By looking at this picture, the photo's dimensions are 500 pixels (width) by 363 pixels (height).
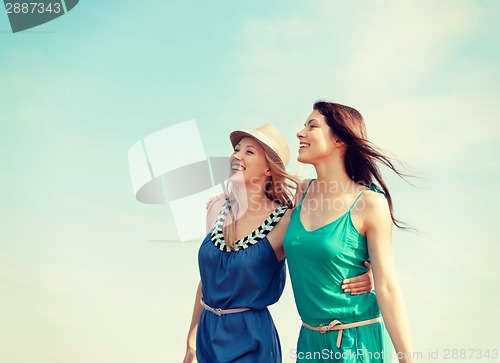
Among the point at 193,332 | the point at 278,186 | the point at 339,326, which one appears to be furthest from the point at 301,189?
the point at 193,332

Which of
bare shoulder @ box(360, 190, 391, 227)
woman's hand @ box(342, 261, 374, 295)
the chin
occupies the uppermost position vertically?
the chin

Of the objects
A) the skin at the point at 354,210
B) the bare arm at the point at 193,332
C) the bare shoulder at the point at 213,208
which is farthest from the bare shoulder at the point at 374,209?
the bare arm at the point at 193,332

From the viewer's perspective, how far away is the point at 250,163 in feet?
12.6

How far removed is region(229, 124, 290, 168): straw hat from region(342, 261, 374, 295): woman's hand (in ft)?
3.45

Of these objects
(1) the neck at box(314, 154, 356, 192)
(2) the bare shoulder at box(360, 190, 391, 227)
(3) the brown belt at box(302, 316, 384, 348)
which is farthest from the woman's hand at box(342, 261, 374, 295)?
(1) the neck at box(314, 154, 356, 192)

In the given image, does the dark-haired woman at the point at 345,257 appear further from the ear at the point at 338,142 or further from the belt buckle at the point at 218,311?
the belt buckle at the point at 218,311

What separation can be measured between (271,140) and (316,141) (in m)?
0.55

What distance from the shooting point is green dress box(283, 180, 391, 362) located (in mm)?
3045

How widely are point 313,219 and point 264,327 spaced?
0.77m

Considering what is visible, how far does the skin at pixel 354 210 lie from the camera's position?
295cm

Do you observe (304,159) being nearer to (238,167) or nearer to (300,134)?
(300,134)

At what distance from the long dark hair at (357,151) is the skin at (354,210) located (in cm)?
4

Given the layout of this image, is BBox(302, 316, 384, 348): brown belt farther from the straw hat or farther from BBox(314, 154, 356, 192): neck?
the straw hat

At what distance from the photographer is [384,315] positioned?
296cm
